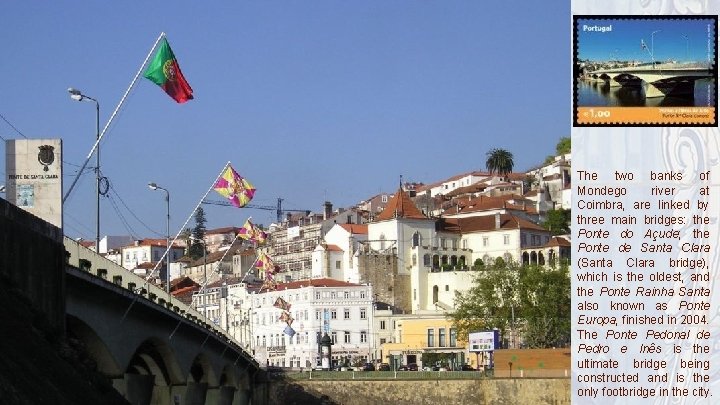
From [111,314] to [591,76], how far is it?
29.3m

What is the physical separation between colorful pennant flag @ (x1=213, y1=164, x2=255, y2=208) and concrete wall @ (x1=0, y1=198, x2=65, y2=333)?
35.1m

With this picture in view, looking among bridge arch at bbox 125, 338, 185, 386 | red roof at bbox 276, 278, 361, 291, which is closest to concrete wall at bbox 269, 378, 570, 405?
bridge arch at bbox 125, 338, 185, 386

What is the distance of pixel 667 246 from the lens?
1395cm

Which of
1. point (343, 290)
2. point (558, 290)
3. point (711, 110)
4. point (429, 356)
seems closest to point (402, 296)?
point (343, 290)

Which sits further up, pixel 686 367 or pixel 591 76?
pixel 591 76

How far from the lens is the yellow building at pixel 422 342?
12975 centimetres

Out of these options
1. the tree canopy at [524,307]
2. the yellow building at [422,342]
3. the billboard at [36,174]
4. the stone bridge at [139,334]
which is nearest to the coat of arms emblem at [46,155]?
the billboard at [36,174]

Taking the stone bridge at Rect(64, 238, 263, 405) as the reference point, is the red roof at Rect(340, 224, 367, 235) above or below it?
above

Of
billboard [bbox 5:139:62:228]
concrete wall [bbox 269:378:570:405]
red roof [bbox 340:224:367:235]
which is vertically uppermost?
red roof [bbox 340:224:367:235]

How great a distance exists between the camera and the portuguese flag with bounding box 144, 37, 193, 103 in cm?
4344

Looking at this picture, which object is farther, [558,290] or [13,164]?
[558,290]

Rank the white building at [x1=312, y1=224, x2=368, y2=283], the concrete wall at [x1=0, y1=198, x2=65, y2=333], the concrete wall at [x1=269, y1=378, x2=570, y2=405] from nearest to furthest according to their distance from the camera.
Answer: the concrete wall at [x1=0, y1=198, x2=65, y2=333]
the concrete wall at [x1=269, y1=378, x2=570, y2=405]
the white building at [x1=312, y1=224, x2=368, y2=283]

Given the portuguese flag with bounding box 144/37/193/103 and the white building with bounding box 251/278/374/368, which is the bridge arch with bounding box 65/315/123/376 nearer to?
the portuguese flag with bounding box 144/37/193/103

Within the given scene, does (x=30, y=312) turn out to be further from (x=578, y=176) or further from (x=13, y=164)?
(x=578, y=176)
